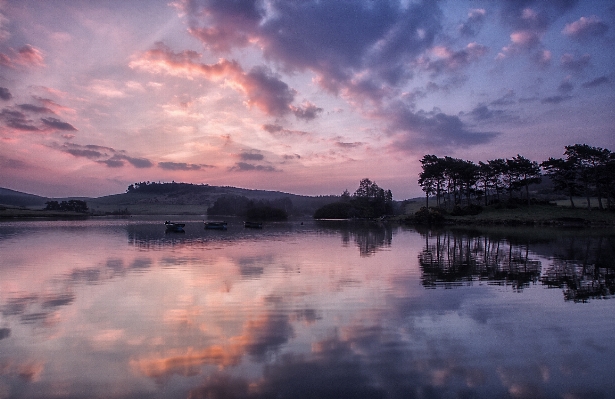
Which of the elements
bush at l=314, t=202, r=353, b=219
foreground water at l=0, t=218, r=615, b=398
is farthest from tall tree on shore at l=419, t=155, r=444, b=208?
foreground water at l=0, t=218, r=615, b=398

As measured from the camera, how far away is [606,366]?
7.83 metres

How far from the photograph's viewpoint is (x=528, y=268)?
20.5m

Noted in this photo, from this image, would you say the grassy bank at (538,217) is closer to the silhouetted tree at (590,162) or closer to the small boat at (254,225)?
the silhouetted tree at (590,162)

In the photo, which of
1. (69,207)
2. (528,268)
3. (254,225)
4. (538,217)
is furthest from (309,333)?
(69,207)

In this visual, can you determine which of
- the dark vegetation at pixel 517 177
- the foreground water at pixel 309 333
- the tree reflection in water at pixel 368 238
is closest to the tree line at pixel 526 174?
the dark vegetation at pixel 517 177

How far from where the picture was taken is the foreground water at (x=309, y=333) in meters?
7.06

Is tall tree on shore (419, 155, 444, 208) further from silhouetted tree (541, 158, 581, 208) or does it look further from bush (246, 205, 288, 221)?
bush (246, 205, 288, 221)

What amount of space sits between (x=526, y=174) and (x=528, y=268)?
6253 centimetres

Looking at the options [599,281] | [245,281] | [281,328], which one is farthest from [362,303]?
[599,281]

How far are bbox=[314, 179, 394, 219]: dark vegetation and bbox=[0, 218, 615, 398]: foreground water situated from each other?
347 ft

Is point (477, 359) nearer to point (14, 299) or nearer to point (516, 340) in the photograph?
point (516, 340)

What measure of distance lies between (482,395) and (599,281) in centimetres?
1430

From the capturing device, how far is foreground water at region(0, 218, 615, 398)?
7059 mm

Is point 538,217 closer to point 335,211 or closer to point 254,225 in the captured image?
point 254,225
